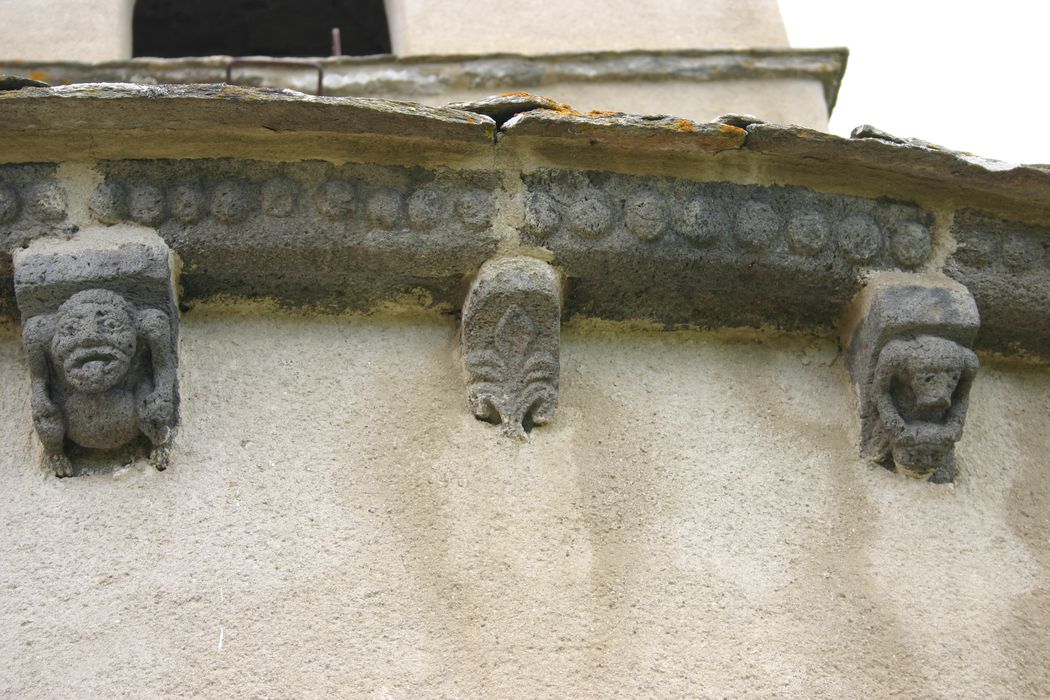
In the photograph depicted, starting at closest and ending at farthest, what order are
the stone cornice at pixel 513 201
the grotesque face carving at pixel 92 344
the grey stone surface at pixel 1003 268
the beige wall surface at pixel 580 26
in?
1. the grotesque face carving at pixel 92 344
2. the stone cornice at pixel 513 201
3. the grey stone surface at pixel 1003 268
4. the beige wall surface at pixel 580 26

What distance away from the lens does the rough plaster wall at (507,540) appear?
2967 millimetres

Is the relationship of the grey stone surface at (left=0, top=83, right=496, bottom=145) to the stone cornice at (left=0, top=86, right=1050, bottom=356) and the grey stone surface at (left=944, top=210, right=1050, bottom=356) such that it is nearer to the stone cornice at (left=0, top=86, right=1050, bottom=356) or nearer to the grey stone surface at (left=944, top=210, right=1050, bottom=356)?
the stone cornice at (left=0, top=86, right=1050, bottom=356)

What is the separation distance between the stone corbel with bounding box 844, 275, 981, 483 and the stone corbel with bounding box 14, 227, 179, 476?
1.58m

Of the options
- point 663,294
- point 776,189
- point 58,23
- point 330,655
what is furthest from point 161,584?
point 58,23

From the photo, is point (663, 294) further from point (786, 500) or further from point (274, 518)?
point (274, 518)

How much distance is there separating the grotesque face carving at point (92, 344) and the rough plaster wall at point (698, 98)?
1.49m

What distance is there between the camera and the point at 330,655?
2.95 metres

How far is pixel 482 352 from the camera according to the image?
331 centimetres

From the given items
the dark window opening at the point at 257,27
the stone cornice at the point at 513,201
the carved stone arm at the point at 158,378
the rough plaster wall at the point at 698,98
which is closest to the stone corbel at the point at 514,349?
the stone cornice at the point at 513,201

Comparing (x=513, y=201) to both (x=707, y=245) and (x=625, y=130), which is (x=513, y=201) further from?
(x=707, y=245)

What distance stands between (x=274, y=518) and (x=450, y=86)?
5.59 ft

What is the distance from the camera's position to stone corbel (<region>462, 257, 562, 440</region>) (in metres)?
3.28

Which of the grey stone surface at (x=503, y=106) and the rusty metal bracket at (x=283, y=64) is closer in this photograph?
the grey stone surface at (x=503, y=106)

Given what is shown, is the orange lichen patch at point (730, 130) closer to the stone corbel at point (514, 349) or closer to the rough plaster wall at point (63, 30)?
Answer: the stone corbel at point (514, 349)
